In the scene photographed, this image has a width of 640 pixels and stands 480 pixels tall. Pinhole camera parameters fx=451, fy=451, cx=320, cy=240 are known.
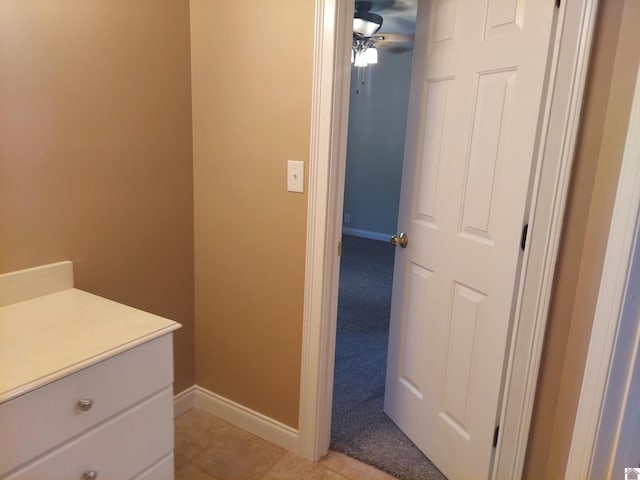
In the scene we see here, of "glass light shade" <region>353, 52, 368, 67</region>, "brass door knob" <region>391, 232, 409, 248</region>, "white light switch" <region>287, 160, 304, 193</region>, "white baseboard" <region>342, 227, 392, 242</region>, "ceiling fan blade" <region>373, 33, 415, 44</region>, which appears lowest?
"white baseboard" <region>342, 227, 392, 242</region>

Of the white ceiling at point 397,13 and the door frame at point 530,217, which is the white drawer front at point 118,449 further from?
the white ceiling at point 397,13

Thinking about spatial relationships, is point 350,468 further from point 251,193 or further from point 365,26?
point 365,26

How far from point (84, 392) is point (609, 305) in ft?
4.46

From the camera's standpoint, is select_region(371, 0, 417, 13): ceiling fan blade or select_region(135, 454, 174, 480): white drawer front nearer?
select_region(135, 454, 174, 480): white drawer front

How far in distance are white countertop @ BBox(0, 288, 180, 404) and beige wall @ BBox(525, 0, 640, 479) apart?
116 centimetres

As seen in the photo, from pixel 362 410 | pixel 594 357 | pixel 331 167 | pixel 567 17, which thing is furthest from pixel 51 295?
pixel 567 17

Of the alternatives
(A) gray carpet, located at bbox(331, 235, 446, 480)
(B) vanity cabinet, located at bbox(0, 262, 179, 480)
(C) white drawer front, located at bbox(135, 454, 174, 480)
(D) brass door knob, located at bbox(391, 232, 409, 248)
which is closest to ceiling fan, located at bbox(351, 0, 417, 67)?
(D) brass door knob, located at bbox(391, 232, 409, 248)

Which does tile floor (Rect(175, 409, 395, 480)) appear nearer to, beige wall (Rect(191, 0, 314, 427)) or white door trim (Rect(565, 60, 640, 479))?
beige wall (Rect(191, 0, 314, 427))

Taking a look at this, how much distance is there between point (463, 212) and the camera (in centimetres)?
165

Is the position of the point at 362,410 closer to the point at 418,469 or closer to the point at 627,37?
the point at 418,469

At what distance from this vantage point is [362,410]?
7.40 ft

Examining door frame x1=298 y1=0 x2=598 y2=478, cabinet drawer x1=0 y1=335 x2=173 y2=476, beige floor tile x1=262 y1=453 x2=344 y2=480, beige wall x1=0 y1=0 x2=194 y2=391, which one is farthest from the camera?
beige floor tile x1=262 y1=453 x2=344 y2=480

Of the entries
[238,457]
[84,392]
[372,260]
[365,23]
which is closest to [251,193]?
[84,392]

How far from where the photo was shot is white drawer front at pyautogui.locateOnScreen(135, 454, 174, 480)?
1325 millimetres
